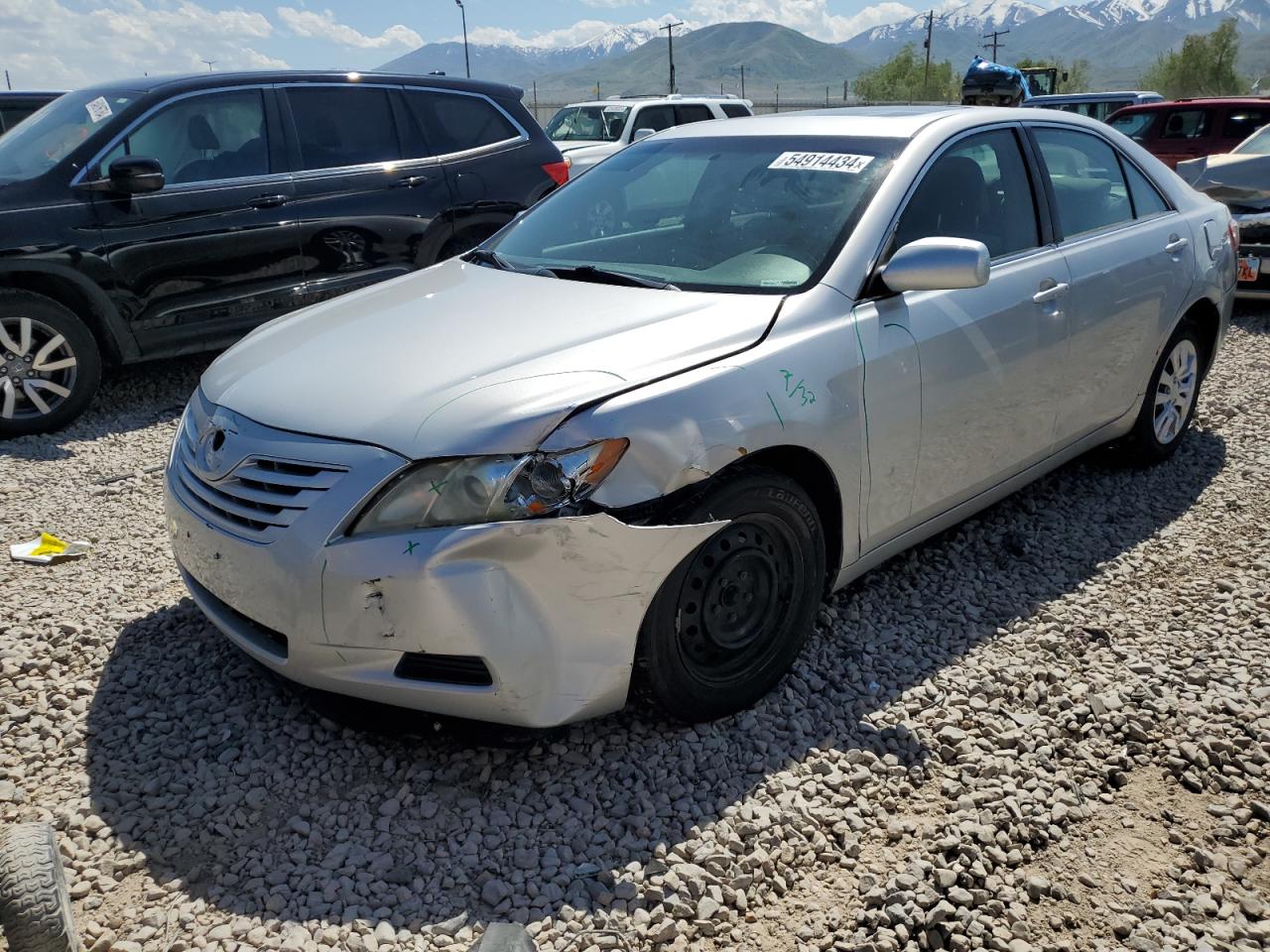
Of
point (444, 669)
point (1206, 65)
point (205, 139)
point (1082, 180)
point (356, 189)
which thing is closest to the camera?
point (444, 669)

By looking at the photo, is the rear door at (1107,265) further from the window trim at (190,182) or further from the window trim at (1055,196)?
the window trim at (190,182)

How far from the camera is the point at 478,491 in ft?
8.15

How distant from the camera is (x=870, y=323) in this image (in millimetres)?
3158

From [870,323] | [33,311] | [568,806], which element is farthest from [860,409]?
[33,311]

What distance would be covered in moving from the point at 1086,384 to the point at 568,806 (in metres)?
2.74

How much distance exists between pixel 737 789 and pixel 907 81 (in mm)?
107457

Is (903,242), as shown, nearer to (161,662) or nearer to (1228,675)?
(1228,675)

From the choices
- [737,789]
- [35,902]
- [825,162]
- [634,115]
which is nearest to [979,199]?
[825,162]

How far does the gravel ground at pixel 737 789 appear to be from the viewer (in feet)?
7.73

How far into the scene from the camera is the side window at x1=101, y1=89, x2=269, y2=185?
19.8ft

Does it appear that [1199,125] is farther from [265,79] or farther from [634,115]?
[265,79]

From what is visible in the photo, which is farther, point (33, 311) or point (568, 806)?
point (33, 311)

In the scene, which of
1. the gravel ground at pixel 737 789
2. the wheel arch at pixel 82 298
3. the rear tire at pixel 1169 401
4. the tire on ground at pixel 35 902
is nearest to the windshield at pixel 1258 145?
the rear tire at pixel 1169 401

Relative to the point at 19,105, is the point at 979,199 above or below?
below
